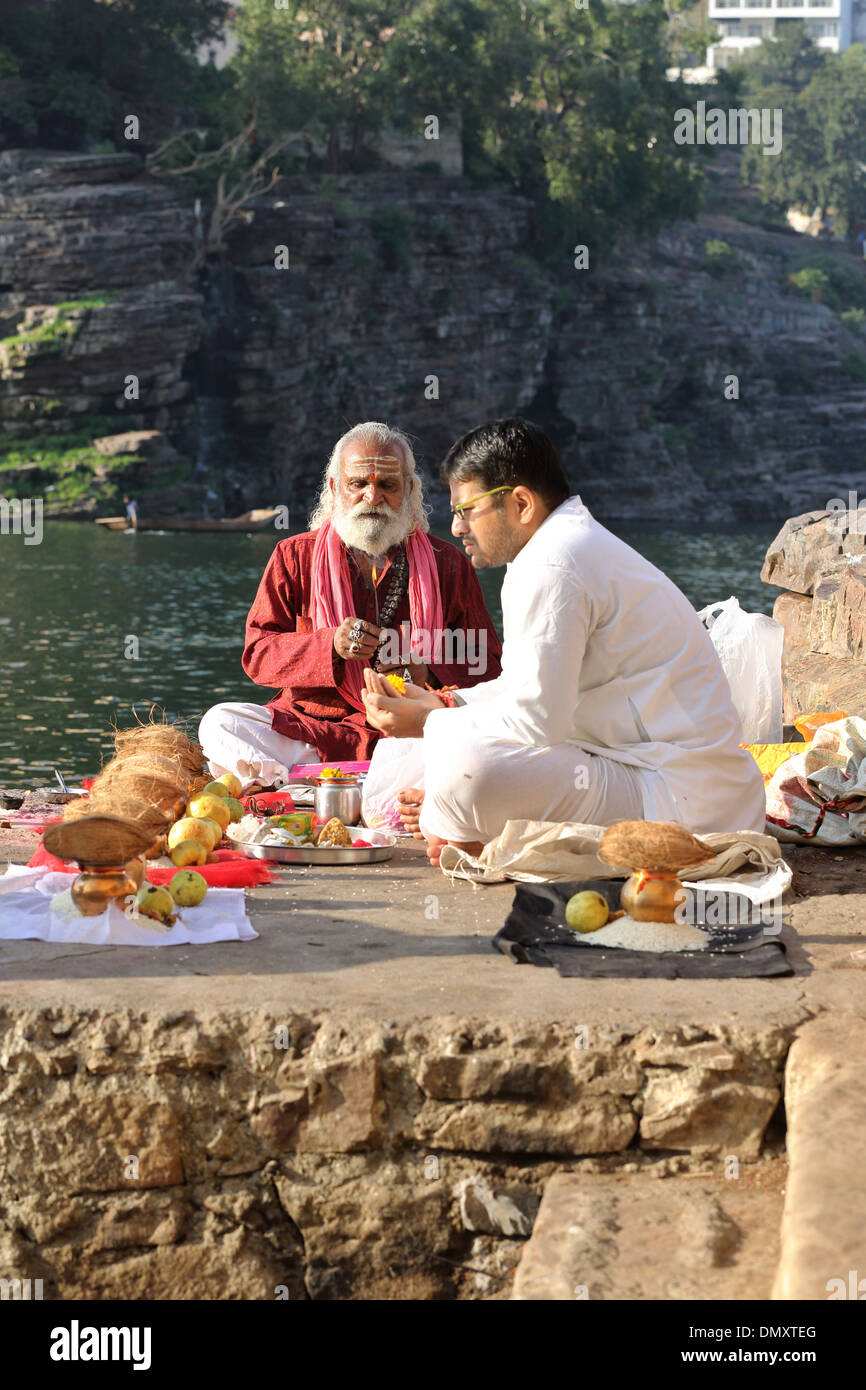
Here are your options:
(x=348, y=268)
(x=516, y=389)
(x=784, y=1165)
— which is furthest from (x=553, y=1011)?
(x=516, y=389)

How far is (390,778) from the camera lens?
543cm

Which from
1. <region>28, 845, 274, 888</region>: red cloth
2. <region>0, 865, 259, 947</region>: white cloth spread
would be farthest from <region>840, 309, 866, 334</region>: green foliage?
<region>0, 865, 259, 947</region>: white cloth spread

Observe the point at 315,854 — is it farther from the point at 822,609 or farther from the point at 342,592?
the point at 822,609

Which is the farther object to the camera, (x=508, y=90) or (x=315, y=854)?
(x=508, y=90)

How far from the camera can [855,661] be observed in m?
7.53

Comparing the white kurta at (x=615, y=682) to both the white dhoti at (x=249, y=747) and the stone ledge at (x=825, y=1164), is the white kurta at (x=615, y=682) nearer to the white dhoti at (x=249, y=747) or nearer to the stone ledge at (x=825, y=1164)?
the stone ledge at (x=825, y=1164)

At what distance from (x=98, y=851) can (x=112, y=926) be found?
0.63 ft

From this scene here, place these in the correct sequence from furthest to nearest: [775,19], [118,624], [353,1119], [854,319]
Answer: [775,19], [854,319], [118,624], [353,1119]

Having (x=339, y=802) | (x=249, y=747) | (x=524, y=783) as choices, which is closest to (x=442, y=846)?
(x=524, y=783)

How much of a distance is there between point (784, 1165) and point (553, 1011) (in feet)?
1.84

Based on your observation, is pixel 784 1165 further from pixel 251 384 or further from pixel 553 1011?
pixel 251 384

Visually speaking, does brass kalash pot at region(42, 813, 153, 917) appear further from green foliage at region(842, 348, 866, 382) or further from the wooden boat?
green foliage at region(842, 348, 866, 382)

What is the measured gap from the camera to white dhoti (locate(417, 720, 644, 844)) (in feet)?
14.6

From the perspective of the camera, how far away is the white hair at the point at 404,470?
20.3 feet
